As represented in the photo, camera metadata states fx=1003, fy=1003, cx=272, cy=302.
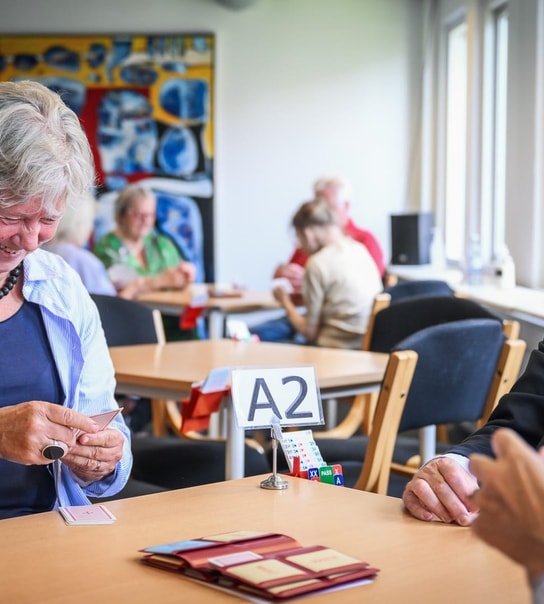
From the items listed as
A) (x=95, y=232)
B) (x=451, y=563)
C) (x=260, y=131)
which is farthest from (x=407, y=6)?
(x=451, y=563)

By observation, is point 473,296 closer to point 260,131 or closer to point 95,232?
→ point 260,131

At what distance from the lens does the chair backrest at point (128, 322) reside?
3.67 meters

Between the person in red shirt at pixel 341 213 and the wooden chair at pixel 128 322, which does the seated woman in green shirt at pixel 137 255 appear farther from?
the wooden chair at pixel 128 322

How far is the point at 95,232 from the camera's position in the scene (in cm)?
828

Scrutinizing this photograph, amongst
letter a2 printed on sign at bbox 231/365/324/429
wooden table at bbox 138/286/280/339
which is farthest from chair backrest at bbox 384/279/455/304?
letter a2 printed on sign at bbox 231/365/324/429

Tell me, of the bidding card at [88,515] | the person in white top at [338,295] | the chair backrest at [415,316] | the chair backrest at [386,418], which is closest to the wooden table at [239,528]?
the bidding card at [88,515]

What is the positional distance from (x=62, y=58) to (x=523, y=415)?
7.20 meters

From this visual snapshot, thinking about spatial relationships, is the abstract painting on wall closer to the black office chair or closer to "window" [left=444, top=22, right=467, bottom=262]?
"window" [left=444, top=22, right=467, bottom=262]

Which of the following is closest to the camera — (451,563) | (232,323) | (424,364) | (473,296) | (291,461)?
(451,563)

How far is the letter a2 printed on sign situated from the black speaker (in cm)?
551

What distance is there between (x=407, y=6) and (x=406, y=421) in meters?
5.97

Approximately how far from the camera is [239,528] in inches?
56.9

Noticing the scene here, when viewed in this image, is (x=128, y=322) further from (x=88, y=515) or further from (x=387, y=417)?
(x=88, y=515)

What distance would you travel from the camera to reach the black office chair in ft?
9.23
